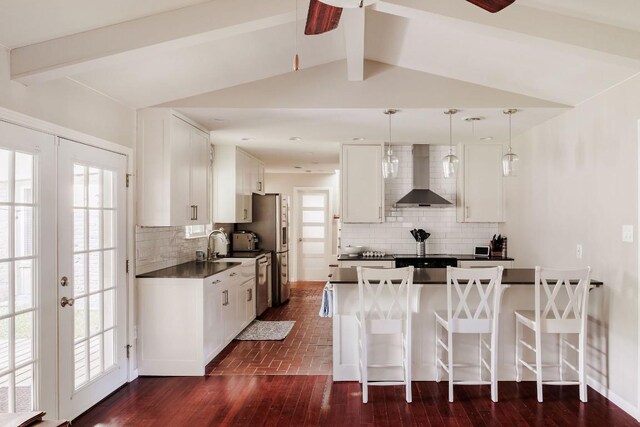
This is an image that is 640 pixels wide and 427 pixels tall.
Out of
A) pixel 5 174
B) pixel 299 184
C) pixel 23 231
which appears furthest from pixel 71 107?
pixel 299 184

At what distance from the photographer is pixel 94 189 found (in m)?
3.43

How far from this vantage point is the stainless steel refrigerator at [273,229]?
697 centimetres

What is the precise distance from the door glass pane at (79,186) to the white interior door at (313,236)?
6469 millimetres

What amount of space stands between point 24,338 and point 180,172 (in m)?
2.03

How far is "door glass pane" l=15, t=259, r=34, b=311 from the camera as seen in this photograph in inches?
104

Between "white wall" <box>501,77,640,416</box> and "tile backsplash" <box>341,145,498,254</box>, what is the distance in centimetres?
143

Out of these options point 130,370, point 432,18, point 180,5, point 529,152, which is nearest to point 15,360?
point 130,370

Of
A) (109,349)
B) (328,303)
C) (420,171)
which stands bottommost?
(109,349)

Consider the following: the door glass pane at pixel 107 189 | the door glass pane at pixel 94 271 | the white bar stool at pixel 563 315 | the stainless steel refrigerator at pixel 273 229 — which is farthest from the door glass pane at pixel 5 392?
the stainless steel refrigerator at pixel 273 229

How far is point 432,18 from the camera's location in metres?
2.78

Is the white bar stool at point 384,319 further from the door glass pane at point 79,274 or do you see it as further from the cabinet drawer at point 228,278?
the door glass pane at point 79,274

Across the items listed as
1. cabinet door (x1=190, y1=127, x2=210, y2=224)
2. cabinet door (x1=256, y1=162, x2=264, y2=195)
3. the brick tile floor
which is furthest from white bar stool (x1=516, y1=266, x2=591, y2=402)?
cabinet door (x1=256, y1=162, x2=264, y2=195)

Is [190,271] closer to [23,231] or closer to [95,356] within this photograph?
[95,356]

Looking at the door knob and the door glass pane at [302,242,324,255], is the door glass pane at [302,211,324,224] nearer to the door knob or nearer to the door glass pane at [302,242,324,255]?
the door glass pane at [302,242,324,255]
